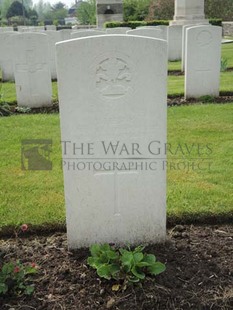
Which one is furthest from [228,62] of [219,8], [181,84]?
[219,8]

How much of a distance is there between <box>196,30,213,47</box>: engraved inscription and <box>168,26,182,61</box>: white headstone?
656 cm

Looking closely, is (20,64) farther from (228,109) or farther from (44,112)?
(228,109)

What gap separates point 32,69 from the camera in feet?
24.8

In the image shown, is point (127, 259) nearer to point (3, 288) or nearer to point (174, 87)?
point (3, 288)

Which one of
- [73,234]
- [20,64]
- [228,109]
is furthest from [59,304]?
[20,64]

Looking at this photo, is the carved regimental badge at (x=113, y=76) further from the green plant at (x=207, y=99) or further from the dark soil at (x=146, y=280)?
the green plant at (x=207, y=99)

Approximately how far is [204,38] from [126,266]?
6024 millimetres

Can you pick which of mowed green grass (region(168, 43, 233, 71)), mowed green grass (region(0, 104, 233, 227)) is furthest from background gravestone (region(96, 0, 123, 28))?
mowed green grass (region(0, 104, 233, 227))

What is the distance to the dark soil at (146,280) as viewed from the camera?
241 cm

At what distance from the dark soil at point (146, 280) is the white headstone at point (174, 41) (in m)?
11.8

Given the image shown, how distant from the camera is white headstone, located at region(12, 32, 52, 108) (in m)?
7.31

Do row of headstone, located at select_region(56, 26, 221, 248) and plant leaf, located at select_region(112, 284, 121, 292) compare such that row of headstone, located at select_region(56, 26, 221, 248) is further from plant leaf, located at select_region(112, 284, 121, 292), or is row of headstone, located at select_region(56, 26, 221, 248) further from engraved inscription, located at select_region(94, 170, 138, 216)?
plant leaf, located at select_region(112, 284, 121, 292)

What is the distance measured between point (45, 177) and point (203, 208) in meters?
1.69

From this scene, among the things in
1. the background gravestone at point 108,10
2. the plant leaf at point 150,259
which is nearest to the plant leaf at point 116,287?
the plant leaf at point 150,259
